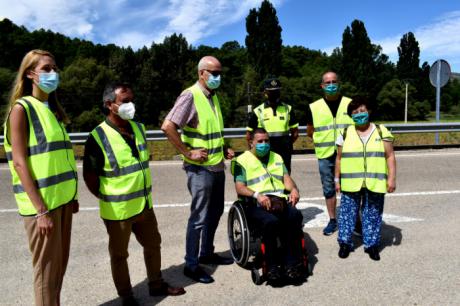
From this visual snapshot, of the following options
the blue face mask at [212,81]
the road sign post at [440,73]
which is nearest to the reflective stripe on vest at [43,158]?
the blue face mask at [212,81]

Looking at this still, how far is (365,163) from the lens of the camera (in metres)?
4.54

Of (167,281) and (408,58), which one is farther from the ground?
(408,58)

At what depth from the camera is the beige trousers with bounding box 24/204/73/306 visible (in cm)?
276

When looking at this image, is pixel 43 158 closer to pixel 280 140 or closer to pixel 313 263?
pixel 313 263

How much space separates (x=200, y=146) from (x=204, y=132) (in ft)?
0.48

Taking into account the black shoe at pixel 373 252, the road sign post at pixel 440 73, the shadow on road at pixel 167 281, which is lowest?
the shadow on road at pixel 167 281

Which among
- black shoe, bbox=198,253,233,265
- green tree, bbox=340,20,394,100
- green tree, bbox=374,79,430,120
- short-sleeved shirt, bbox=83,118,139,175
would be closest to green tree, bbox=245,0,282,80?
green tree, bbox=340,20,394,100

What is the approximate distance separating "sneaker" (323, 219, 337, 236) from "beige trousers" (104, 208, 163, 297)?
8.14ft

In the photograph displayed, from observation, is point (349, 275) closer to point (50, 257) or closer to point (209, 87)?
point (209, 87)

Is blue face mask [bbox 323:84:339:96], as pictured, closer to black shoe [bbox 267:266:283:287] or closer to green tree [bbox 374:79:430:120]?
black shoe [bbox 267:266:283:287]

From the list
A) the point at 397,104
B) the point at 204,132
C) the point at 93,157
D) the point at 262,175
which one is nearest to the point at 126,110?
the point at 93,157

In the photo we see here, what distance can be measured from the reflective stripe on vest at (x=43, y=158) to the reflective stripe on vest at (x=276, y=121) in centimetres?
310

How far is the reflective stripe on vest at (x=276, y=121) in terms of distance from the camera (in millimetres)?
5414

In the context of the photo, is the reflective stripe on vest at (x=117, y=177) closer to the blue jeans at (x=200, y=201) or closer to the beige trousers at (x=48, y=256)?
the beige trousers at (x=48, y=256)
